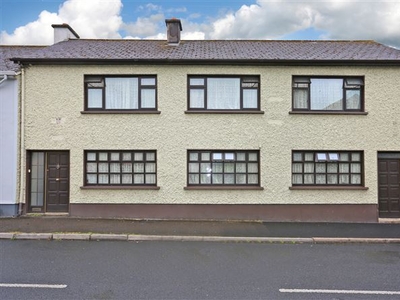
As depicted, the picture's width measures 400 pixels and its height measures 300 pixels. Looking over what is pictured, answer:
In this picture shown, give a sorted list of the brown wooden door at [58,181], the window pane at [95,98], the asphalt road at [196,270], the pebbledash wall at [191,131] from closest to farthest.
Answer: the asphalt road at [196,270], the pebbledash wall at [191,131], the brown wooden door at [58,181], the window pane at [95,98]

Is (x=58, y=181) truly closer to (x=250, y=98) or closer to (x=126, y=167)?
(x=126, y=167)

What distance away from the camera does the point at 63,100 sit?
11.1m

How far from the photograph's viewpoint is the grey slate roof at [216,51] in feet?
36.0

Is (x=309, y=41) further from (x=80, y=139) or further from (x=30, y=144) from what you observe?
(x=30, y=144)

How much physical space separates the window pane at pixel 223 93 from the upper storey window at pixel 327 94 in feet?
7.00

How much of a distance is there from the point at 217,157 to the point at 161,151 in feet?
6.58

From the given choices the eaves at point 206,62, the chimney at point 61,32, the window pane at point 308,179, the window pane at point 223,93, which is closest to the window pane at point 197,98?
the window pane at point 223,93

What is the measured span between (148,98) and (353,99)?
292 inches

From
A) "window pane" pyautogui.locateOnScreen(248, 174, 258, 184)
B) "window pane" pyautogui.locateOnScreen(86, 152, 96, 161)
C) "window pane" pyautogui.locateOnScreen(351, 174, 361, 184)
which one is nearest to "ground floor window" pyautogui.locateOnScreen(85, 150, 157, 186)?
"window pane" pyautogui.locateOnScreen(86, 152, 96, 161)

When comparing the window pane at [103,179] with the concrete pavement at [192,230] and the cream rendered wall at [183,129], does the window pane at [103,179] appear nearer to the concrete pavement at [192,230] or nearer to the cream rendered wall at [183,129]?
the cream rendered wall at [183,129]

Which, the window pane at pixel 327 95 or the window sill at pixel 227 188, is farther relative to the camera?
the window pane at pixel 327 95

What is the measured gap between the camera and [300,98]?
1145 cm

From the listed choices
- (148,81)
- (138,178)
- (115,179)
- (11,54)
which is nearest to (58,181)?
(115,179)

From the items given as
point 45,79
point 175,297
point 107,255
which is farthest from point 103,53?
point 175,297
